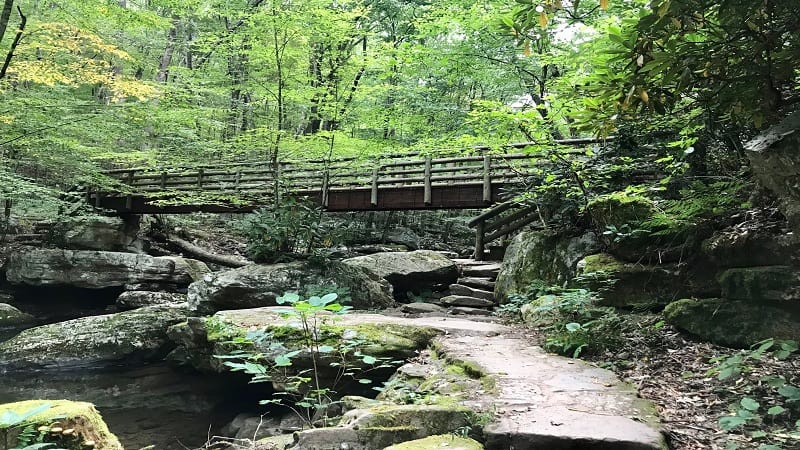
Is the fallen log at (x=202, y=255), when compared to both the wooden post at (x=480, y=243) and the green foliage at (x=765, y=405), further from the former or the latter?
the green foliage at (x=765, y=405)

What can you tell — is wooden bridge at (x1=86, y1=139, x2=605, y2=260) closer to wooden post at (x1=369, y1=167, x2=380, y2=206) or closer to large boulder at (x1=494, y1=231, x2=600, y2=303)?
wooden post at (x1=369, y1=167, x2=380, y2=206)

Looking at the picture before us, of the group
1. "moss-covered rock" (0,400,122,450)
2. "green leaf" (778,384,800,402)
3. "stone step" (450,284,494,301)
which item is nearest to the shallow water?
"moss-covered rock" (0,400,122,450)

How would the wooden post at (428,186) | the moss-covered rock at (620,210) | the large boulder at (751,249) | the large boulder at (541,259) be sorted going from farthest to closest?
the wooden post at (428,186) < the large boulder at (541,259) < the moss-covered rock at (620,210) < the large boulder at (751,249)

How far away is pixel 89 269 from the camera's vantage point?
Result: 12.8 m

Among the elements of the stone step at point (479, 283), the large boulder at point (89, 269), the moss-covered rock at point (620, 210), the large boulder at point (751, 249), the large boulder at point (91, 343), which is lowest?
the large boulder at point (91, 343)

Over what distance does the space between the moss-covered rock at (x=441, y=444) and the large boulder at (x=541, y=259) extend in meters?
4.67

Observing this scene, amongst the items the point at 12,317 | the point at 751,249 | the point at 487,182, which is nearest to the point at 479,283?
the point at 487,182

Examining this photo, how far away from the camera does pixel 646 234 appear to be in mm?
5117

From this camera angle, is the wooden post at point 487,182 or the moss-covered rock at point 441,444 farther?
the wooden post at point 487,182

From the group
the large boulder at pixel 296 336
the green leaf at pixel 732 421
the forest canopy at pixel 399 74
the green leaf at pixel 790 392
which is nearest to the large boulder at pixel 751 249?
the forest canopy at pixel 399 74

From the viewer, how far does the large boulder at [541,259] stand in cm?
698

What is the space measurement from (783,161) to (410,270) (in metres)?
7.80

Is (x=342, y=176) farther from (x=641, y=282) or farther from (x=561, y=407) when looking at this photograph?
(x=561, y=407)

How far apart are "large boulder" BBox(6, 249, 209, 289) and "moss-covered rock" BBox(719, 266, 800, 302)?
12.6 meters
